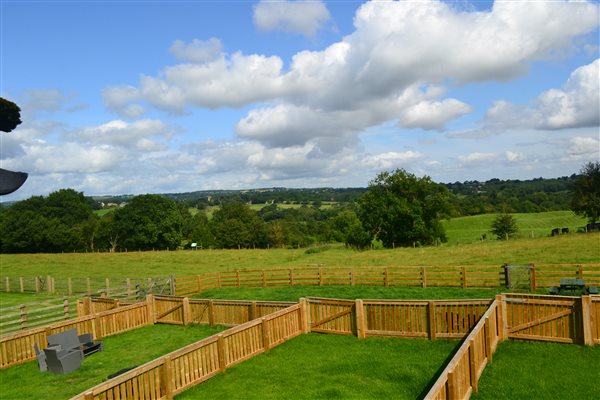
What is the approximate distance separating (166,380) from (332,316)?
19.3 ft

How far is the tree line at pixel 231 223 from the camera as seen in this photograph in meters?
55.6

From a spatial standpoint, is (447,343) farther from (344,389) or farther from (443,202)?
(443,202)

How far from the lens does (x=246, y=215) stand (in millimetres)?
92062

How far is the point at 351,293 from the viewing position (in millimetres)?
22172

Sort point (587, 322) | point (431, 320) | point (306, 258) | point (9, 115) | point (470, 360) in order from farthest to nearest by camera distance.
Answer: point (306, 258), point (431, 320), point (587, 322), point (470, 360), point (9, 115)

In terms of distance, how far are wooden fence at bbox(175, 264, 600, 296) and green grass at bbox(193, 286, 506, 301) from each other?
908 mm

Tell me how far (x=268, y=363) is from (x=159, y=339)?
5543mm

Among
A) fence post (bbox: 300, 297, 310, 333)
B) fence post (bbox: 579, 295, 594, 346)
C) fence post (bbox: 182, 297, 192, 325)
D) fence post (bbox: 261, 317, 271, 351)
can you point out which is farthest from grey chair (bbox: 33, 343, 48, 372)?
fence post (bbox: 579, 295, 594, 346)

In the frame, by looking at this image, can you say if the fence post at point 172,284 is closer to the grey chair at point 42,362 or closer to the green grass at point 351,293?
the green grass at point 351,293

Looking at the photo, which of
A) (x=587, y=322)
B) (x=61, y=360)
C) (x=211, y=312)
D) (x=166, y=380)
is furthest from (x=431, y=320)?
(x=61, y=360)

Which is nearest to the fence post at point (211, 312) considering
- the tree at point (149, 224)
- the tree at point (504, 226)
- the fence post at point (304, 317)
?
the fence post at point (304, 317)

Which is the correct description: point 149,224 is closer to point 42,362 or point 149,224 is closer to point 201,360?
point 42,362

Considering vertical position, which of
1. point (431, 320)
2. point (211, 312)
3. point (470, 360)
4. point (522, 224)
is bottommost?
point (522, 224)

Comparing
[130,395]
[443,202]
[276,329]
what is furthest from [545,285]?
[443,202]
